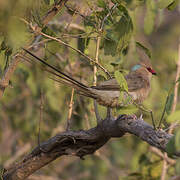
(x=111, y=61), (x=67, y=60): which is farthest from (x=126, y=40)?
(x=67, y=60)

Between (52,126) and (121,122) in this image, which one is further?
(52,126)

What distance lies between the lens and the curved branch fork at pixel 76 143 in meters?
2.84

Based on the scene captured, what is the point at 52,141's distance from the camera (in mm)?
3229

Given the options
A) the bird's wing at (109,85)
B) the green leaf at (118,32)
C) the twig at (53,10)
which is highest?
the twig at (53,10)

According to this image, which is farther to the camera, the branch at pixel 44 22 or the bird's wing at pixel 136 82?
the bird's wing at pixel 136 82

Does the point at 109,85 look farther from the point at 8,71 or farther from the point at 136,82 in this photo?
the point at 8,71

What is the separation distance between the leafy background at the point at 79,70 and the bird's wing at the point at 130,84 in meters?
0.10

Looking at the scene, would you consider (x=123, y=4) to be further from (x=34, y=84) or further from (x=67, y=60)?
(x=34, y=84)

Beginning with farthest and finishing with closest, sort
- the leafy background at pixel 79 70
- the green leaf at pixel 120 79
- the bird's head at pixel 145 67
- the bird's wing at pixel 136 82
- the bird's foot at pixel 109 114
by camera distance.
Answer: the bird's head at pixel 145 67
the bird's wing at pixel 136 82
the bird's foot at pixel 109 114
the leafy background at pixel 79 70
the green leaf at pixel 120 79

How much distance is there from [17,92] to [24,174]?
270 cm

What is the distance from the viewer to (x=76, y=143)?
10.6 ft

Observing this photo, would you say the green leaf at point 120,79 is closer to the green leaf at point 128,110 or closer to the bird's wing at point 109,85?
the green leaf at point 128,110

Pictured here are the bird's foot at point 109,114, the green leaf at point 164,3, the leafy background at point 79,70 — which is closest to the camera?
the green leaf at point 164,3

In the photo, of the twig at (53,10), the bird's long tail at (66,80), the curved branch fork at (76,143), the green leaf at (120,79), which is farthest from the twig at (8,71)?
the green leaf at (120,79)
